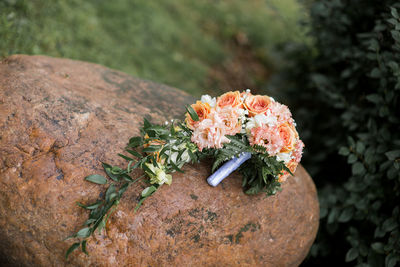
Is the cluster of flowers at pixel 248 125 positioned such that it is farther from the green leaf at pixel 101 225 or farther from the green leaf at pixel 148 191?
the green leaf at pixel 101 225

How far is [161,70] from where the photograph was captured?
4.50 meters

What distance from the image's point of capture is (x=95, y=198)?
1713 mm

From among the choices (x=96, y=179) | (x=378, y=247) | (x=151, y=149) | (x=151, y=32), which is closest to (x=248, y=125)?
(x=151, y=149)

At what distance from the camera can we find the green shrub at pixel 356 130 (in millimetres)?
2465

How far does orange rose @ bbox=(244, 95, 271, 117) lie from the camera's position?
1.86 metres

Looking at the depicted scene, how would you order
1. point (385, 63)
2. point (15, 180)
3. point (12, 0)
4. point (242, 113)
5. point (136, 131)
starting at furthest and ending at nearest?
point (12, 0)
point (385, 63)
point (136, 131)
point (242, 113)
point (15, 180)

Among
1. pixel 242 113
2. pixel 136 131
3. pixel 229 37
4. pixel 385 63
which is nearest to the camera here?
pixel 242 113

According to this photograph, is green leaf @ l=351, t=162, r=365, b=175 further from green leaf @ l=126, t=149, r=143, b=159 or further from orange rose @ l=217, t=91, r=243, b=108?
green leaf @ l=126, t=149, r=143, b=159

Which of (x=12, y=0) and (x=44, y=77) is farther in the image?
(x=12, y=0)

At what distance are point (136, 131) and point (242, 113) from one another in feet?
2.27

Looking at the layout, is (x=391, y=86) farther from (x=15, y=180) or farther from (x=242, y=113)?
(x=15, y=180)

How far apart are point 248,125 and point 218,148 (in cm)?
22

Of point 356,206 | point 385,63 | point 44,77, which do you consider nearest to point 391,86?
point 385,63

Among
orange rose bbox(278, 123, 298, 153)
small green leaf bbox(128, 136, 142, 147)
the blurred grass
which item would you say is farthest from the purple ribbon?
the blurred grass
